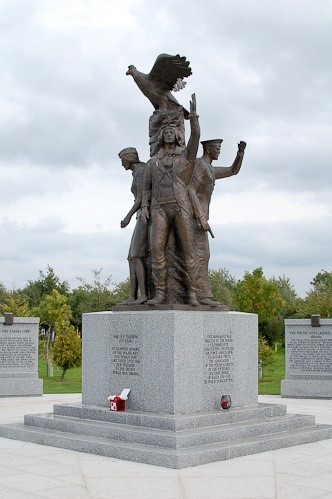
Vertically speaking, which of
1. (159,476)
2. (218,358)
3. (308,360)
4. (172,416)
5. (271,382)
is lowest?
(271,382)

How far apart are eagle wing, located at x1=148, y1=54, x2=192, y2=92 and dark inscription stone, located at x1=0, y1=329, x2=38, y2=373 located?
8229 millimetres

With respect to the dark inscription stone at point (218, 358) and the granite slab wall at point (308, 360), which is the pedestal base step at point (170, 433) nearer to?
the dark inscription stone at point (218, 358)

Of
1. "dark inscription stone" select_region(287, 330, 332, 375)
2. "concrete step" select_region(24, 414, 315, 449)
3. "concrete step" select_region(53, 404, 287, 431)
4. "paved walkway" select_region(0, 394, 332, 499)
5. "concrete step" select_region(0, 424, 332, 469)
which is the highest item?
"dark inscription stone" select_region(287, 330, 332, 375)

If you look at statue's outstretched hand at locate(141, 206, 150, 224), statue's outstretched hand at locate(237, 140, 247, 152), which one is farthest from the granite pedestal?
statue's outstretched hand at locate(237, 140, 247, 152)

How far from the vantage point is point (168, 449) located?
24.2 feet

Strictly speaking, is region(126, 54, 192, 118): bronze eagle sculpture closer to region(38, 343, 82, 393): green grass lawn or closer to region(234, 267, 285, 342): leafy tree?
region(38, 343, 82, 393): green grass lawn

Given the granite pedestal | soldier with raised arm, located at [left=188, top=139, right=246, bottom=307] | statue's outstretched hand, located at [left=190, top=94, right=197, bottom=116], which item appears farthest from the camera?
soldier with raised arm, located at [left=188, top=139, right=246, bottom=307]

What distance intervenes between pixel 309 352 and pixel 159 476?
970 centimetres

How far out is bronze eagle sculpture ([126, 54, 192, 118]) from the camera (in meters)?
10.0

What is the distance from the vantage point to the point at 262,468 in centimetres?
707

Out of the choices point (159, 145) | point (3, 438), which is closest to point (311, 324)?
point (159, 145)

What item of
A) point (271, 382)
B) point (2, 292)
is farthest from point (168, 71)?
point (2, 292)

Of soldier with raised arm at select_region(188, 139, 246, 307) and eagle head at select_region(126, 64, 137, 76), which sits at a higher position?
eagle head at select_region(126, 64, 137, 76)

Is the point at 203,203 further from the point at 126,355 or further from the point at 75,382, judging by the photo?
the point at 75,382
